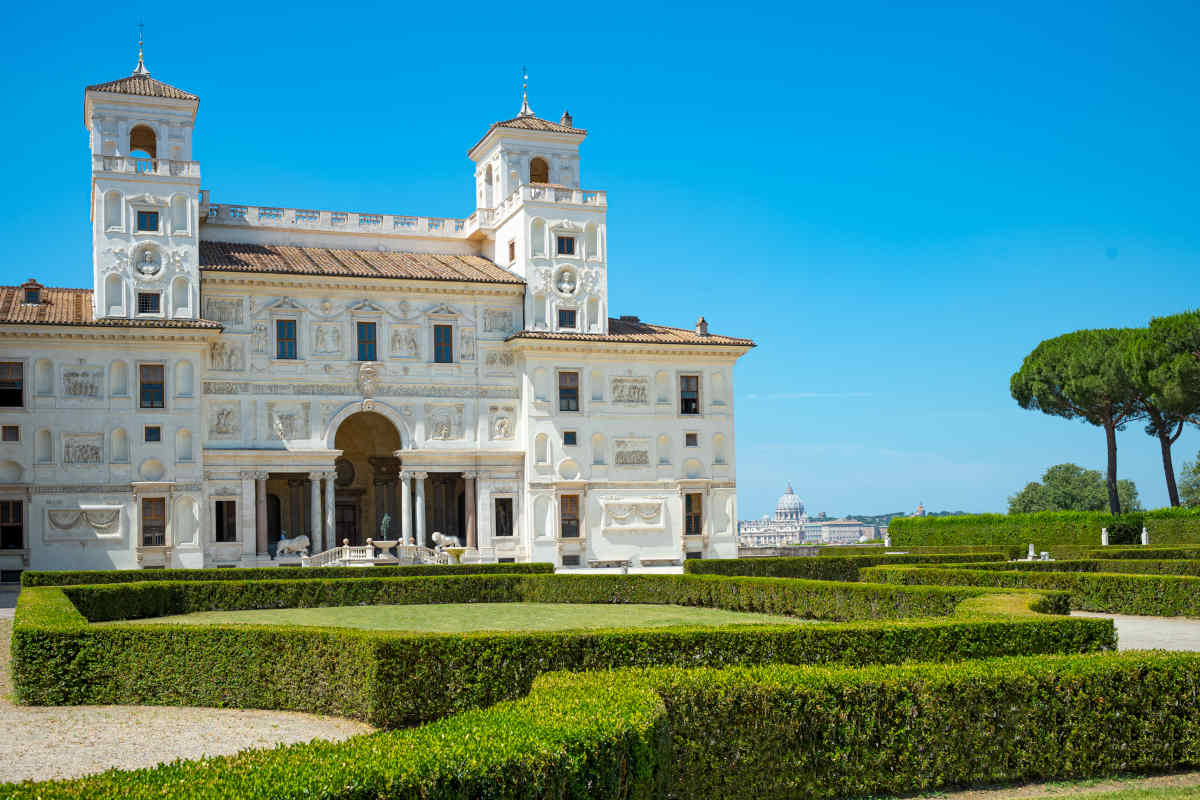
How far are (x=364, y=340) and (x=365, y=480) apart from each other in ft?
23.4

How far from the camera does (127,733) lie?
12.5 meters

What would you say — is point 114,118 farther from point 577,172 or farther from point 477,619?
point 477,619

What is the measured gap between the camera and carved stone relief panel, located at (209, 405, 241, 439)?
42.2 metres

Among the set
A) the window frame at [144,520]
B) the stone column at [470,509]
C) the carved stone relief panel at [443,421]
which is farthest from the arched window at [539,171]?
the window frame at [144,520]

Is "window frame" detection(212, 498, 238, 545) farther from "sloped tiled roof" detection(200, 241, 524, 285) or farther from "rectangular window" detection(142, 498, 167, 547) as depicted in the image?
"sloped tiled roof" detection(200, 241, 524, 285)

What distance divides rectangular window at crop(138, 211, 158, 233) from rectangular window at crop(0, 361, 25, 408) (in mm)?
6453

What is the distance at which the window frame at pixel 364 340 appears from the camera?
44531 mm

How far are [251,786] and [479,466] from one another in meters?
39.0

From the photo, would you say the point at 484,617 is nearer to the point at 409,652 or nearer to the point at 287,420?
the point at 409,652

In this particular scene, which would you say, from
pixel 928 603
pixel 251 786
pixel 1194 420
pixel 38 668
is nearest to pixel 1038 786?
pixel 251 786

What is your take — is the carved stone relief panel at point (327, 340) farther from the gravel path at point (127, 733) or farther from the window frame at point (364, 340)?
the gravel path at point (127, 733)

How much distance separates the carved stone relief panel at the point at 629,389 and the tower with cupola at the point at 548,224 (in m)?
2.18

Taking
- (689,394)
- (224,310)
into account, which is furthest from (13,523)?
(689,394)

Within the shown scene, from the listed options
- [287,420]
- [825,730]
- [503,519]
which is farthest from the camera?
[503,519]
